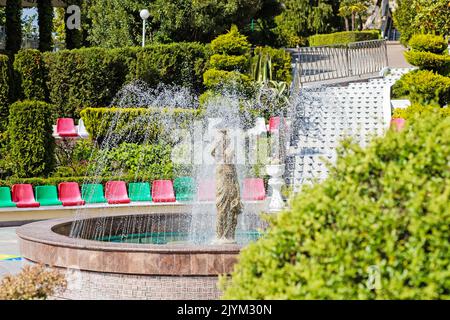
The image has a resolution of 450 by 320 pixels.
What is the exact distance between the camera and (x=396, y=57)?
40594mm

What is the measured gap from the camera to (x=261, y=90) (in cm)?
2783

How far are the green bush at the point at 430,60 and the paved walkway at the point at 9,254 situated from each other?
14968mm

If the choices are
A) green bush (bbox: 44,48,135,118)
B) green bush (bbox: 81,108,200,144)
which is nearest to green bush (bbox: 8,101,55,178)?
green bush (bbox: 81,108,200,144)

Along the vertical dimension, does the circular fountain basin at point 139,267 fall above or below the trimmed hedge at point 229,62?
below

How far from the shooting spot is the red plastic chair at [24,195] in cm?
1903

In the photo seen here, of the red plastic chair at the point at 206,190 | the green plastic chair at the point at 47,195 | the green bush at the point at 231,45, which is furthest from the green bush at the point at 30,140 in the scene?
the green bush at the point at 231,45

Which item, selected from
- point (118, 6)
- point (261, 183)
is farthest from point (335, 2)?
point (261, 183)

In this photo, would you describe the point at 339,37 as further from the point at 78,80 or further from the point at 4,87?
the point at 4,87

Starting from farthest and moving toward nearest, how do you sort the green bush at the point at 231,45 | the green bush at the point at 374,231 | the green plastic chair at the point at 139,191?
1. the green bush at the point at 231,45
2. the green plastic chair at the point at 139,191
3. the green bush at the point at 374,231

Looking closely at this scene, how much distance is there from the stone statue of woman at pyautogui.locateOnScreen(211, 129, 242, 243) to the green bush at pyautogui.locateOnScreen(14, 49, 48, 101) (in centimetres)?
1765

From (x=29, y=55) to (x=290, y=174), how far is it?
10336 millimetres

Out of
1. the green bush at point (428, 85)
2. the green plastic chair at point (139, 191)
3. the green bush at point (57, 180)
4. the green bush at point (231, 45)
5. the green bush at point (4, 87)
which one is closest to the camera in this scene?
the green plastic chair at point (139, 191)

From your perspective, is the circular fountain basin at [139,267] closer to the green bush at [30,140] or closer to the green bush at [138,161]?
the green bush at [30,140]

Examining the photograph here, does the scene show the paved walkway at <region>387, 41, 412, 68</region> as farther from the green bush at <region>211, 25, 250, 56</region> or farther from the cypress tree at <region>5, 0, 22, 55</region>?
the cypress tree at <region>5, 0, 22, 55</region>
